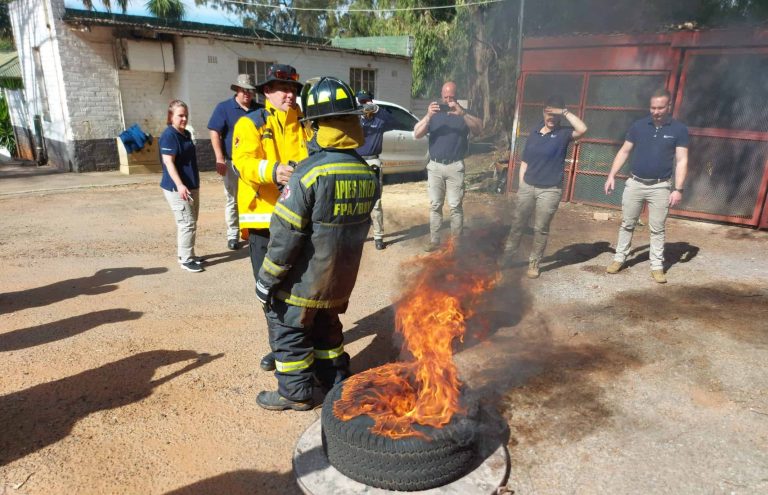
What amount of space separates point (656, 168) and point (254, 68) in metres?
11.0

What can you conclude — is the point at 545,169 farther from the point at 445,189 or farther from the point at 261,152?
the point at 261,152

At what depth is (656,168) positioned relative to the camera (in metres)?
5.16

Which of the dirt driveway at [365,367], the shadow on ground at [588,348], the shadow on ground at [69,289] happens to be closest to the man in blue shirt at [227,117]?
the dirt driveway at [365,367]

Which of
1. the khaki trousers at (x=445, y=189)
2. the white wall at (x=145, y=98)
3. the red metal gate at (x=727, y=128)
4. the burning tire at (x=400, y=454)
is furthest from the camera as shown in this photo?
the white wall at (x=145, y=98)

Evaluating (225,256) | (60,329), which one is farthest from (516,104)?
(60,329)

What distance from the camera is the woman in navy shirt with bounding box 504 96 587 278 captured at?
16.9 ft

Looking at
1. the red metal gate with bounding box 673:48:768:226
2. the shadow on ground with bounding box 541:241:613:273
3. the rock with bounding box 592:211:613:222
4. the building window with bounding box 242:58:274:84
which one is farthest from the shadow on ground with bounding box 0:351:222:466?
the building window with bounding box 242:58:274:84

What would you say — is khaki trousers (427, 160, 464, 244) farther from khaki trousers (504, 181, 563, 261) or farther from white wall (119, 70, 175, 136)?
white wall (119, 70, 175, 136)

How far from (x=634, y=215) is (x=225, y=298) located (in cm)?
446

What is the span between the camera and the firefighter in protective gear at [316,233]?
8.32ft

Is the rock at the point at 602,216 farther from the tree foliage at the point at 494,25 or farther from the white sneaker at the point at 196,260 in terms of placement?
the white sneaker at the point at 196,260

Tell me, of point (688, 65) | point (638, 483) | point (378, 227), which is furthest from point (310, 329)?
point (688, 65)

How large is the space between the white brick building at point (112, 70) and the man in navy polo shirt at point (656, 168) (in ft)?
34.4

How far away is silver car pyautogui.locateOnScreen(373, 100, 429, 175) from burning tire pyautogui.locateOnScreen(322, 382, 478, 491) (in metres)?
9.31
